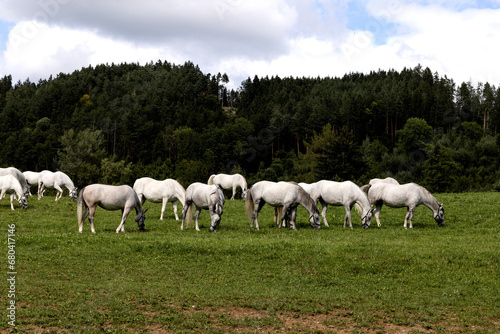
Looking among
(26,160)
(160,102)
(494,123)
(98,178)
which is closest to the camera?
(98,178)

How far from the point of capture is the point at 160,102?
162500 mm

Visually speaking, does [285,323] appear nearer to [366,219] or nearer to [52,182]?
[366,219]

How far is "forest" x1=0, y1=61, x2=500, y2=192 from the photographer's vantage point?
8800 centimetres

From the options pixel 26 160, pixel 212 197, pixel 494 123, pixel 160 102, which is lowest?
pixel 212 197

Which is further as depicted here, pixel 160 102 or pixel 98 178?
pixel 160 102

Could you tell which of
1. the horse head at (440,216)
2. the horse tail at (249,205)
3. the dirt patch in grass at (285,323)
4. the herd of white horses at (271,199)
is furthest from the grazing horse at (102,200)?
the horse head at (440,216)

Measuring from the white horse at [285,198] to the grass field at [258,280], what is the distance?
2.75ft

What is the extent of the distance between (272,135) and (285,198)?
104 meters

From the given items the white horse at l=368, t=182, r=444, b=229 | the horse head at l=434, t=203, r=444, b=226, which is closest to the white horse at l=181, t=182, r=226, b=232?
the white horse at l=368, t=182, r=444, b=229

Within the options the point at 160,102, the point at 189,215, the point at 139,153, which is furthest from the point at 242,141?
the point at 189,215

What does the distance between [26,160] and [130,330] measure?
134 metres

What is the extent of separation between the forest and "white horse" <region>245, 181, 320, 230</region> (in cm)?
4644

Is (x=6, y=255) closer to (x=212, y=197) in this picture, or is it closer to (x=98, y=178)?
(x=212, y=197)

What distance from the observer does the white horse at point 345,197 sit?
74.1 ft
